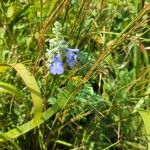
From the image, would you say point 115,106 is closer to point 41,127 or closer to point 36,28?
point 41,127

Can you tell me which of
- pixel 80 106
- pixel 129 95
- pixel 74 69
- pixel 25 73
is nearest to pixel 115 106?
pixel 129 95

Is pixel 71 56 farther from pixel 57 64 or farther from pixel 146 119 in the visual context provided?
pixel 146 119

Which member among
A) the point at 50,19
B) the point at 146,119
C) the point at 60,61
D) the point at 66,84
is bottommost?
the point at 146,119

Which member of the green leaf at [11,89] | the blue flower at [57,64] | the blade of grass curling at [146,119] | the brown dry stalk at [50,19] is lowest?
the blade of grass curling at [146,119]

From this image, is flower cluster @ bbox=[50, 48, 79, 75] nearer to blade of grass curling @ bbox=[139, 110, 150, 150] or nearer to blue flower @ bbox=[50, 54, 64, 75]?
blue flower @ bbox=[50, 54, 64, 75]

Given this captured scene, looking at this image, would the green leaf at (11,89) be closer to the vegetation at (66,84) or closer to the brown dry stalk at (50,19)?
the vegetation at (66,84)

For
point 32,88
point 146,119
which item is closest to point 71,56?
point 32,88

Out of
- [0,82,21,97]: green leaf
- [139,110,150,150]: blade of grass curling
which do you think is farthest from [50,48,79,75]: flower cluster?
[139,110,150,150]: blade of grass curling

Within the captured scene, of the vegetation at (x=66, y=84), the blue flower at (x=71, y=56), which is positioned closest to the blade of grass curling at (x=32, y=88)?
the vegetation at (x=66, y=84)
